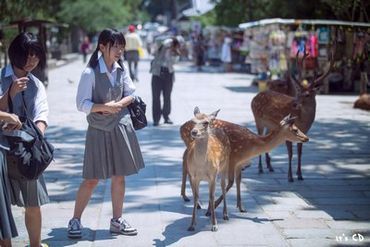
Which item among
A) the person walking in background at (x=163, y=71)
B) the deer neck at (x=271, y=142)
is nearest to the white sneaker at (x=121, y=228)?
the deer neck at (x=271, y=142)

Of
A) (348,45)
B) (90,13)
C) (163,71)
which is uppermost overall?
(90,13)

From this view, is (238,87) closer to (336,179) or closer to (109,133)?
(336,179)

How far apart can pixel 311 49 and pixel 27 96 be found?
12.9 metres

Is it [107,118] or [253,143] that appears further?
[253,143]

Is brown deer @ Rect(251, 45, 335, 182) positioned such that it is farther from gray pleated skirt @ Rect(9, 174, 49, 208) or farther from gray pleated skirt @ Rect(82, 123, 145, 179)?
gray pleated skirt @ Rect(9, 174, 49, 208)

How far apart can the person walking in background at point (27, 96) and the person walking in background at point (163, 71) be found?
7.05 metres

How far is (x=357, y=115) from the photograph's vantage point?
516 inches

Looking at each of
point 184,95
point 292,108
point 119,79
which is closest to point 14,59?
point 119,79

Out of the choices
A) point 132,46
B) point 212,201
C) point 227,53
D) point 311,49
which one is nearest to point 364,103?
point 311,49

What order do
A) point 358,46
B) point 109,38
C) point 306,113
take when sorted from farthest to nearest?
point 358,46 → point 306,113 → point 109,38

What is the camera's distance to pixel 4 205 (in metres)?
3.95

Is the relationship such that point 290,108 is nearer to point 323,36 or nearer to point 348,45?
point 348,45

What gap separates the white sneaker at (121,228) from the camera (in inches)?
207

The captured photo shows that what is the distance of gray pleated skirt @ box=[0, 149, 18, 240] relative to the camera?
393cm
